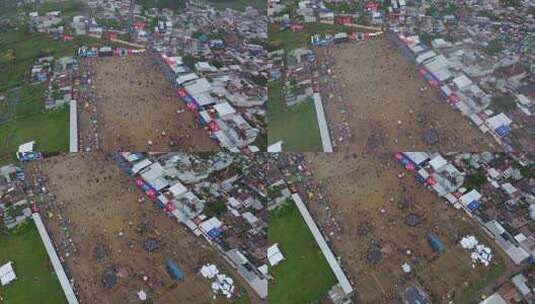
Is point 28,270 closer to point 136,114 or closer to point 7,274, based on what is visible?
point 7,274

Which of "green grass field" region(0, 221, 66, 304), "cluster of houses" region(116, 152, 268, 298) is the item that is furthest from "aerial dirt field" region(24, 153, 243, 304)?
"green grass field" region(0, 221, 66, 304)

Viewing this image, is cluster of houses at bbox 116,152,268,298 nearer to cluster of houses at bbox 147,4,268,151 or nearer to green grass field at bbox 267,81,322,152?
cluster of houses at bbox 147,4,268,151

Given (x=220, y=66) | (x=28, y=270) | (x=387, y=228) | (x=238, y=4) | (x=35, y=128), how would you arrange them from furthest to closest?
(x=238, y=4)
(x=220, y=66)
(x=35, y=128)
(x=387, y=228)
(x=28, y=270)

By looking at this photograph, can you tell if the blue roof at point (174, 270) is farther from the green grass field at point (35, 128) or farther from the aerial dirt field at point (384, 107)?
the aerial dirt field at point (384, 107)

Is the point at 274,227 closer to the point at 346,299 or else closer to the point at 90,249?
the point at 346,299

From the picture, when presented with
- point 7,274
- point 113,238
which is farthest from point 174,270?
point 7,274

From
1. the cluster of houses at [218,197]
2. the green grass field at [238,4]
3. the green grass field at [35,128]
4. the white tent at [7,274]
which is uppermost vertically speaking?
the green grass field at [238,4]

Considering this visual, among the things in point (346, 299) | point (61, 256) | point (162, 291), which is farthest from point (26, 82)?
point (346, 299)

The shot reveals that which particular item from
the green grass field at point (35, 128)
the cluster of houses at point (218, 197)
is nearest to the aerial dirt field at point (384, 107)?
the cluster of houses at point (218, 197)
